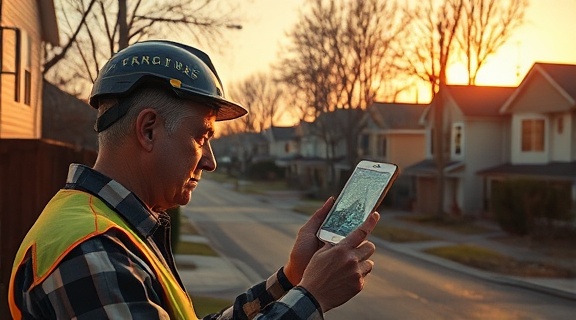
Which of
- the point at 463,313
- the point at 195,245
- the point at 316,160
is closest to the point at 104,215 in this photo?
the point at 463,313

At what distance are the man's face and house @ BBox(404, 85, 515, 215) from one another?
34.7 m

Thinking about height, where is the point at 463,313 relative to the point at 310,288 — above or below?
below

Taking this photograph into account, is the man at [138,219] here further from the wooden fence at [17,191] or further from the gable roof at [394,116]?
the gable roof at [394,116]

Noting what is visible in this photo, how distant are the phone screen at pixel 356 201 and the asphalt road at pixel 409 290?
9.81 meters

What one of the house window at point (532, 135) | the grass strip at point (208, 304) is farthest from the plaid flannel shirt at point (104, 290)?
the house window at point (532, 135)

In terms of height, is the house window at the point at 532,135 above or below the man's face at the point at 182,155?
above

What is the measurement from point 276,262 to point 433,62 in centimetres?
1582

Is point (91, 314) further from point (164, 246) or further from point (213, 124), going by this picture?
point (213, 124)

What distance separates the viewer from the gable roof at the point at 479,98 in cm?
3747

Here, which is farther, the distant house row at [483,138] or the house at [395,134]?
the house at [395,134]

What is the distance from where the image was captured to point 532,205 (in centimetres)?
2544

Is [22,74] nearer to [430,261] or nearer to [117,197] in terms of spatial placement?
[430,261]

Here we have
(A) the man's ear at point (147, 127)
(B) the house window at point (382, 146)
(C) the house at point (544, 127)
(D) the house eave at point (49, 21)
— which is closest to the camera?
(A) the man's ear at point (147, 127)

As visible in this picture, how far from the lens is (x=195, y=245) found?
909 inches
